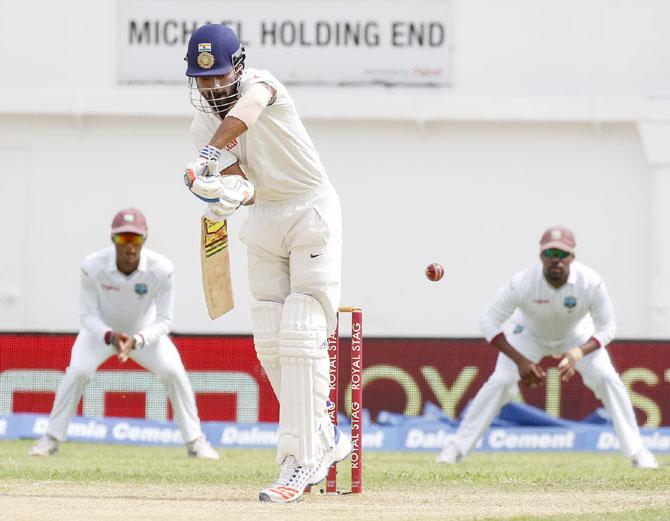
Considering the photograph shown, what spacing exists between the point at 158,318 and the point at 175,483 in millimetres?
3321

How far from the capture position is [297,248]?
20.4 feet

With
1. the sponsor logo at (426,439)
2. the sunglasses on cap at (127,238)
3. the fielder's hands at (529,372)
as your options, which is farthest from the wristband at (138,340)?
the sponsor logo at (426,439)

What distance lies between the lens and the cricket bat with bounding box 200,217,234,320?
629 cm

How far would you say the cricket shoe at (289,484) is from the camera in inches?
238

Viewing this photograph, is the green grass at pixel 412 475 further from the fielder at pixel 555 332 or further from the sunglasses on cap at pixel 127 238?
the sunglasses on cap at pixel 127 238

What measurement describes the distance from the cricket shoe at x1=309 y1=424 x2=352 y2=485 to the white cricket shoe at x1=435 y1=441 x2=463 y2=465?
3.21 meters

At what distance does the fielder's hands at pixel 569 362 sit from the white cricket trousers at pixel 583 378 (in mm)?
Answer: 208

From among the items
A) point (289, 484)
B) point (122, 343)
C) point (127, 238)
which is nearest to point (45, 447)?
point (122, 343)

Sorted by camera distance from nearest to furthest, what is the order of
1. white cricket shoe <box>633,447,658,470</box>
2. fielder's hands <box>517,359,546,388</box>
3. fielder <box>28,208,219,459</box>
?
white cricket shoe <box>633,447,658,470</box>
fielder's hands <box>517,359,546,388</box>
fielder <box>28,208,219,459</box>

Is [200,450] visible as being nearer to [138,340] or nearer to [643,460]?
[138,340]

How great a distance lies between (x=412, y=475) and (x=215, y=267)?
79.6 inches

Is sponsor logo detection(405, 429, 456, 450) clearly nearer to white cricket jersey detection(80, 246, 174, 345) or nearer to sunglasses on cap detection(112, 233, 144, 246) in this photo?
white cricket jersey detection(80, 246, 174, 345)

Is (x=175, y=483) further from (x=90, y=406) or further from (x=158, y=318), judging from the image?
(x=90, y=406)

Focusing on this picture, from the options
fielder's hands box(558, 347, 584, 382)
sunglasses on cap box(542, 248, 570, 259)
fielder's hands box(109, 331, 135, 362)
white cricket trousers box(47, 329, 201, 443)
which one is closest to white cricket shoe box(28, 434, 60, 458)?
white cricket trousers box(47, 329, 201, 443)
